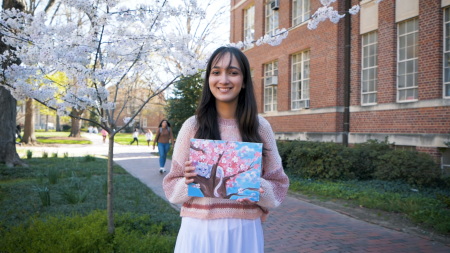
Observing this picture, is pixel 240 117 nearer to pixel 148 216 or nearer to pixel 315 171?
pixel 148 216

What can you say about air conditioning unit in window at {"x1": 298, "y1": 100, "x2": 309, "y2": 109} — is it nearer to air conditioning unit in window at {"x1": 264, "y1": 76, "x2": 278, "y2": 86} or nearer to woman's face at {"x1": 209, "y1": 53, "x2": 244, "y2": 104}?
air conditioning unit in window at {"x1": 264, "y1": 76, "x2": 278, "y2": 86}

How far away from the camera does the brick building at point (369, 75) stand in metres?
9.13

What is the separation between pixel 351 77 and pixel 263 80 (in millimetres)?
6597

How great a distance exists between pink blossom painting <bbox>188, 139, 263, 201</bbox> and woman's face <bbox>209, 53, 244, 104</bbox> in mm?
339

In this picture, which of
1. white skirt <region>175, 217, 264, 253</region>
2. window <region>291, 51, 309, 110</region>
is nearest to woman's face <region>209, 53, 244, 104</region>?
white skirt <region>175, 217, 264, 253</region>

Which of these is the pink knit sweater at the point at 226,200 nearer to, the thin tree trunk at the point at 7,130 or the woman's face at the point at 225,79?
the woman's face at the point at 225,79

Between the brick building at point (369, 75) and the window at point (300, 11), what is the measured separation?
1.6 inches

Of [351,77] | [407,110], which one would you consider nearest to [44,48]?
[407,110]

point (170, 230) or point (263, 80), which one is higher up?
point (263, 80)

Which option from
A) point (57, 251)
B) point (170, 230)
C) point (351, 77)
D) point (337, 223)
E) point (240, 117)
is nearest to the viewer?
point (240, 117)

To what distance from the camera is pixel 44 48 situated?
3.75 metres

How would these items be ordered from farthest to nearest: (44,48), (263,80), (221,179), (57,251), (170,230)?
(263,80), (170,230), (44,48), (57,251), (221,179)

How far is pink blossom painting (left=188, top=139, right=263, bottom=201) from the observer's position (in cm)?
176

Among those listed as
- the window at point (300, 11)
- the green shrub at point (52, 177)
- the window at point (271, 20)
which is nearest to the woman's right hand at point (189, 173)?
the green shrub at point (52, 177)
